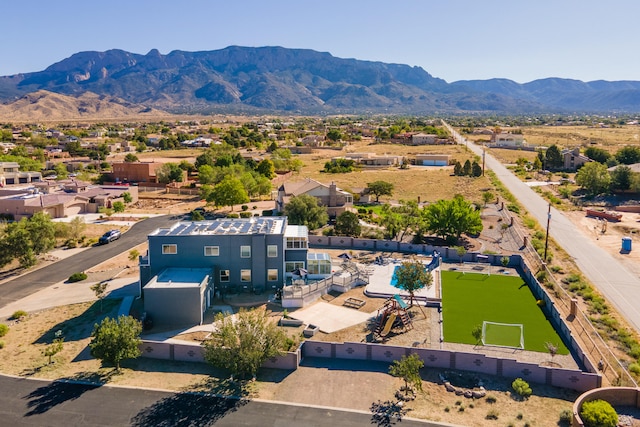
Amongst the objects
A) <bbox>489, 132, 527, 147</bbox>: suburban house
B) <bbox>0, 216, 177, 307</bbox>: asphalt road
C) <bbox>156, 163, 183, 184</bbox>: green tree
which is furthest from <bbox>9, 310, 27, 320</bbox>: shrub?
<bbox>489, 132, 527, 147</bbox>: suburban house

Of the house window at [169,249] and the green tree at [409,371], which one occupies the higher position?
the house window at [169,249]

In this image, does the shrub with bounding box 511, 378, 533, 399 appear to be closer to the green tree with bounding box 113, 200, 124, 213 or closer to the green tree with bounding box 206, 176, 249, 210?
the green tree with bounding box 206, 176, 249, 210

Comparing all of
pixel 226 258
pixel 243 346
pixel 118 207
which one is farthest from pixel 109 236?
pixel 243 346

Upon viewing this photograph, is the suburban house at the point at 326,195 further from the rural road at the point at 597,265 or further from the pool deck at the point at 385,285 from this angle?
the rural road at the point at 597,265

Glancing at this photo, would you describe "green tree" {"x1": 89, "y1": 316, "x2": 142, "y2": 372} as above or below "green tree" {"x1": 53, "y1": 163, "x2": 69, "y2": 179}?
below

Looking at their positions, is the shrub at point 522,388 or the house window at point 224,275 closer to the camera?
the shrub at point 522,388

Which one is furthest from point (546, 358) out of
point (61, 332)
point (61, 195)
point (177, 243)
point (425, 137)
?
point (425, 137)

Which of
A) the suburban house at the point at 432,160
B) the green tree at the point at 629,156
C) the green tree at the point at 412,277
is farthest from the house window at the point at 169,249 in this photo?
the green tree at the point at 629,156

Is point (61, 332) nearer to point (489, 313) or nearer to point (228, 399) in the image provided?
point (228, 399)
